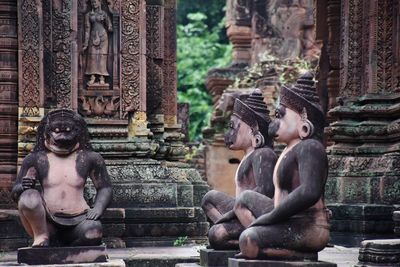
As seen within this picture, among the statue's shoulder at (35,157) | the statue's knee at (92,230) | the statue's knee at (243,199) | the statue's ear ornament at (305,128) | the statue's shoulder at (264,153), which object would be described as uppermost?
the statue's ear ornament at (305,128)

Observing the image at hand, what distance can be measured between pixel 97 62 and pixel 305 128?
6.50m

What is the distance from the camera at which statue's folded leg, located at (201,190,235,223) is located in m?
12.1

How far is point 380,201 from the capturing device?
54.0 feet

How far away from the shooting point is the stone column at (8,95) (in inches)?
640

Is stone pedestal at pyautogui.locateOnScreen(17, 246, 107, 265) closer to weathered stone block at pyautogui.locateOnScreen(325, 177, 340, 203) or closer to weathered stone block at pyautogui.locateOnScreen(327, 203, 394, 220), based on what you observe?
weathered stone block at pyautogui.locateOnScreen(327, 203, 394, 220)

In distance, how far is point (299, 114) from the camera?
415 inches

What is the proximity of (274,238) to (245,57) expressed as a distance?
80.3ft

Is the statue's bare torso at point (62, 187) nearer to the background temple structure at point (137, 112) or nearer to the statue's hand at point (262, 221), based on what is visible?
the statue's hand at point (262, 221)

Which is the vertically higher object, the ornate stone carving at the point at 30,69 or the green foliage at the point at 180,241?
the ornate stone carving at the point at 30,69

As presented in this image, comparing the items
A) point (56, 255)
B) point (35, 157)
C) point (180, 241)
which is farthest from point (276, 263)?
point (180, 241)

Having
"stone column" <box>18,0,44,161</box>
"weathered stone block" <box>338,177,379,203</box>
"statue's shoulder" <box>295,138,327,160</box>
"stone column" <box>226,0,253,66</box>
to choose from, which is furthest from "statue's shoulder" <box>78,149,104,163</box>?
"stone column" <box>226,0,253,66</box>

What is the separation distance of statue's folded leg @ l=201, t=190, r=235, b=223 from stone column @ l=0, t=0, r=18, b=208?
4.64 metres

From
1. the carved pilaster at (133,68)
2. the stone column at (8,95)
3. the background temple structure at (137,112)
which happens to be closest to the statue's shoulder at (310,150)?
the background temple structure at (137,112)

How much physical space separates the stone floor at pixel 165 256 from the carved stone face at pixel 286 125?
250 centimetres
